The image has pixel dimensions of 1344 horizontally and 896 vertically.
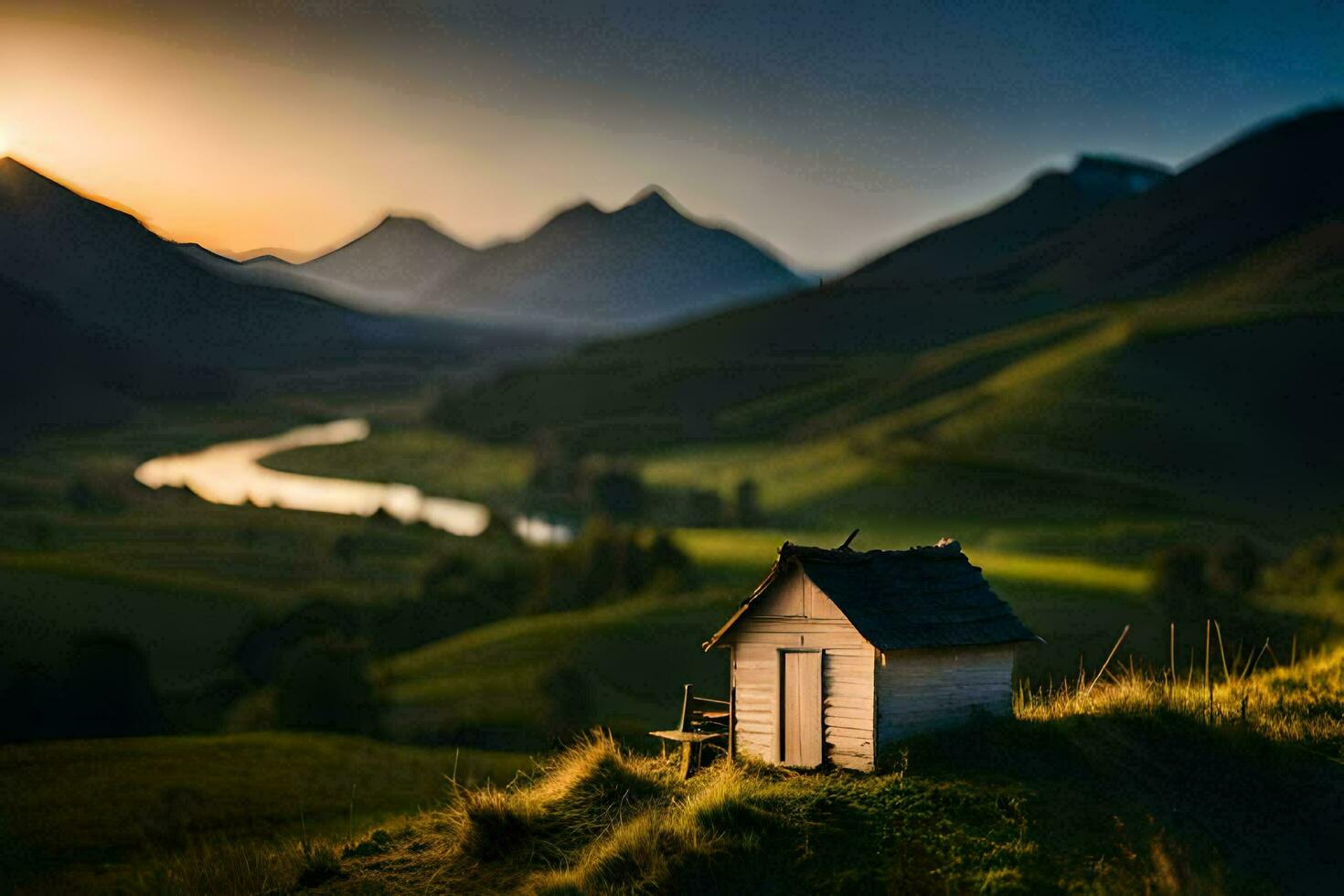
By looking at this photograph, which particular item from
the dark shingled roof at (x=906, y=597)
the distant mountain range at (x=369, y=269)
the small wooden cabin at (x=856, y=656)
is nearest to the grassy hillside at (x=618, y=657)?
the distant mountain range at (x=369, y=269)

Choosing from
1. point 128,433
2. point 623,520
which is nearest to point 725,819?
point 623,520

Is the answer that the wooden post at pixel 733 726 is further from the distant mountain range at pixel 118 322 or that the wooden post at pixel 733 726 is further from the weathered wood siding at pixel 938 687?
the distant mountain range at pixel 118 322

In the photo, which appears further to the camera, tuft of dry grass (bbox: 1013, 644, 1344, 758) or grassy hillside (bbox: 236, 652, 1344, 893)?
tuft of dry grass (bbox: 1013, 644, 1344, 758)

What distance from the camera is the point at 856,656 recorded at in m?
20.8

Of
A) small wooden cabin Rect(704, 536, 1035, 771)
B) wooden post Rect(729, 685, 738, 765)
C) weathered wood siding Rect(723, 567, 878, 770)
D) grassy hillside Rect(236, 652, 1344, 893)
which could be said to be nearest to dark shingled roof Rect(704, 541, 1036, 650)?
small wooden cabin Rect(704, 536, 1035, 771)

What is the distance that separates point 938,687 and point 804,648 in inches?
87.3

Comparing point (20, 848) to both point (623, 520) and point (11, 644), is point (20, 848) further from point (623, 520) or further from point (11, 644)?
point (623, 520)

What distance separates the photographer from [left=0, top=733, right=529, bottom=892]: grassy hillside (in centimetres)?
3897

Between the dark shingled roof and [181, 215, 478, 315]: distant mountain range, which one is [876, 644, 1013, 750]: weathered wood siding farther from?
[181, 215, 478, 315]: distant mountain range

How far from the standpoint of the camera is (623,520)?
18550 centimetres

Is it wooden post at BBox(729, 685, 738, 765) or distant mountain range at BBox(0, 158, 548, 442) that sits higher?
distant mountain range at BBox(0, 158, 548, 442)

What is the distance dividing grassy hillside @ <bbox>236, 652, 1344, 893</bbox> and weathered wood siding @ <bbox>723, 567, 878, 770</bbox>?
21.9 inches

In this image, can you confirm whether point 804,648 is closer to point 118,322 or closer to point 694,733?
point 694,733

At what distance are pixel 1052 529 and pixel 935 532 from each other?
42.7 ft
